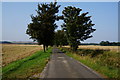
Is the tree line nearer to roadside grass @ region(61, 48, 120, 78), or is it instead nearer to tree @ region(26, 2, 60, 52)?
tree @ region(26, 2, 60, 52)

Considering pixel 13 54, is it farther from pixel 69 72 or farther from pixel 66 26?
pixel 69 72

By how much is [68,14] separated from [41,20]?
6.40m

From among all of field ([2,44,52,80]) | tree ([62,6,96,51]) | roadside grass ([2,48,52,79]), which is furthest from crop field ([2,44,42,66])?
tree ([62,6,96,51])

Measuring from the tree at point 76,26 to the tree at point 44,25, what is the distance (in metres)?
3.43

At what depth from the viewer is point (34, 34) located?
1528 inches

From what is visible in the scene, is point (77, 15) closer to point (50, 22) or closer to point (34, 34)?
point (50, 22)

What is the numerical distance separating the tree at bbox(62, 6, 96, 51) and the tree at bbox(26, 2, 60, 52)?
343cm

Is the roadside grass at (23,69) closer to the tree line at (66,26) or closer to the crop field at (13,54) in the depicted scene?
the crop field at (13,54)

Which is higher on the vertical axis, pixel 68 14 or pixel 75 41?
pixel 68 14

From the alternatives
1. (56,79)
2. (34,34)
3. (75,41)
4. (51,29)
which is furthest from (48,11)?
(56,79)

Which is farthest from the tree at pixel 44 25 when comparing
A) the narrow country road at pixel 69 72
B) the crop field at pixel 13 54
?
the narrow country road at pixel 69 72

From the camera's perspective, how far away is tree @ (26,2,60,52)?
39.3m

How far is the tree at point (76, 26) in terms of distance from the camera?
36.8m

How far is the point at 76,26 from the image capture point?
36594 mm
